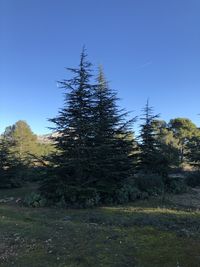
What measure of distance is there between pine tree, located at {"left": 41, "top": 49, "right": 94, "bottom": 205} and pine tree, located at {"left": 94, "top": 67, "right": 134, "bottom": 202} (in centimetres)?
52

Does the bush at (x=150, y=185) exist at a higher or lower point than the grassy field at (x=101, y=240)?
higher

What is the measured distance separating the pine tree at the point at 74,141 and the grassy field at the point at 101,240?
12.8 ft

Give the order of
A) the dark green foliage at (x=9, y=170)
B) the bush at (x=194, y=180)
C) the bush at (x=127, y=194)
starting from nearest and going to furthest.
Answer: the bush at (x=127, y=194) → the bush at (x=194, y=180) → the dark green foliage at (x=9, y=170)

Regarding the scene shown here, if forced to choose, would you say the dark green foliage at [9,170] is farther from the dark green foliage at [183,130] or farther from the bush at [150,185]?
the dark green foliage at [183,130]

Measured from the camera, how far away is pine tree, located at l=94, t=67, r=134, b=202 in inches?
666

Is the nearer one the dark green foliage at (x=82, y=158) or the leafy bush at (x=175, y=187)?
the dark green foliage at (x=82, y=158)

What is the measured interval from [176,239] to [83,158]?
8736 millimetres

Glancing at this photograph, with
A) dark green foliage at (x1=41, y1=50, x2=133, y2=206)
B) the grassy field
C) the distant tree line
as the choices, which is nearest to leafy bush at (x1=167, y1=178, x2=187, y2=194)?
the distant tree line

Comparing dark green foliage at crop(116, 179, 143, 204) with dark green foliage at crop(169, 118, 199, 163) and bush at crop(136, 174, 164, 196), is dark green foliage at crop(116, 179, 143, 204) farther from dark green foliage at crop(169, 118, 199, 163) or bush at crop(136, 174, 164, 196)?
dark green foliage at crop(169, 118, 199, 163)

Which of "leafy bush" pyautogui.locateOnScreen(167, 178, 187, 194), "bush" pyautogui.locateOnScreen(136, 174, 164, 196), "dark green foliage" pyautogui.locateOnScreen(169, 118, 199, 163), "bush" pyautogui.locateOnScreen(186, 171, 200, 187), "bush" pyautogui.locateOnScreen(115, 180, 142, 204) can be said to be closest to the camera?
"bush" pyautogui.locateOnScreen(115, 180, 142, 204)

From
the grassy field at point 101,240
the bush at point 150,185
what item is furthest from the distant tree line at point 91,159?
the grassy field at point 101,240

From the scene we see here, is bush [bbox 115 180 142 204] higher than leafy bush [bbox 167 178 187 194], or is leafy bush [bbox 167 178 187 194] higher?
leafy bush [bbox 167 178 187 194]

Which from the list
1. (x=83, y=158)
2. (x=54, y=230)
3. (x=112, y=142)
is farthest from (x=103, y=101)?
(x=54, y=230)

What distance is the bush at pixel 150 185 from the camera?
1778 centimetres
